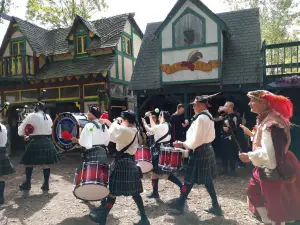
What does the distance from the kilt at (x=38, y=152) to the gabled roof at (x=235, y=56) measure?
4.71 m

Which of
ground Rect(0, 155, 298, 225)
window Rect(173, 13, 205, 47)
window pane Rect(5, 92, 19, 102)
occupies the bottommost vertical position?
ground Rect(0, 155, 298, 225)

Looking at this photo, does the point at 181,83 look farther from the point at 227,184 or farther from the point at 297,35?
the point at 297,35

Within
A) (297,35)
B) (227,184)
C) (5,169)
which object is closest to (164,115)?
(227,184)

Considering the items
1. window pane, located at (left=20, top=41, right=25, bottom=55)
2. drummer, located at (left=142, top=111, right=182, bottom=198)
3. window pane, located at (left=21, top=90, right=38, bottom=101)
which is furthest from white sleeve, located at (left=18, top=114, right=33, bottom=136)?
window pane, located at (left=20, top=41, right=25, bottom=55)

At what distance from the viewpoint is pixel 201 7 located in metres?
8.87

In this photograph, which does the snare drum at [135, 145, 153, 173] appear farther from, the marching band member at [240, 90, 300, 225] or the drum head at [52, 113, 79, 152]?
the marching band member at [240, 90, 300, 225]

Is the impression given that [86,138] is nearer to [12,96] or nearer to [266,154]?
[266,154]

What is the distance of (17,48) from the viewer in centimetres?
1356

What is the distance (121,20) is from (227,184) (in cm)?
977

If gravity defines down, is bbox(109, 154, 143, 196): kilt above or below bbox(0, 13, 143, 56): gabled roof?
below

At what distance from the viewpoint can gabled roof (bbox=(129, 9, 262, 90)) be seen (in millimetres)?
8461

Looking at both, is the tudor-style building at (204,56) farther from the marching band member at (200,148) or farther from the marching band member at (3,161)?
the marching band member at (3,161)

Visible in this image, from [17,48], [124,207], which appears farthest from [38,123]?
[17,48]

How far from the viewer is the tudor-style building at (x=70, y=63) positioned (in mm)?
11594
